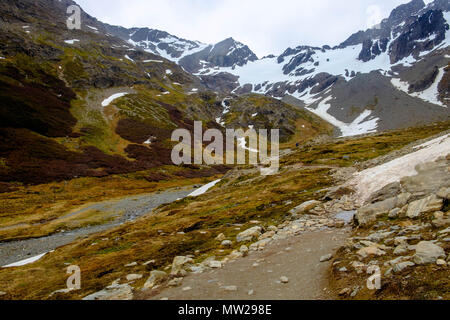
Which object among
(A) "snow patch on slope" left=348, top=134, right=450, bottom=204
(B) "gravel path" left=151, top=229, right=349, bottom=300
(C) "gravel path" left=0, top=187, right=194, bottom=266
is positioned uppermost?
(A) "snow patch on slope" left=348, top=134, right=450, bottom=204

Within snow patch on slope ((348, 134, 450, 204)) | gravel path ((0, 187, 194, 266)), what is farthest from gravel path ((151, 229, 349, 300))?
gravel path ((0, 187, 194, 266))

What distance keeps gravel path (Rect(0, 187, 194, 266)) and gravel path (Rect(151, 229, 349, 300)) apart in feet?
132

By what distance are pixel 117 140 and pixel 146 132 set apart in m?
19.8

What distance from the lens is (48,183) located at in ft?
289

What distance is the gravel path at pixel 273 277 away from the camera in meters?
11.3

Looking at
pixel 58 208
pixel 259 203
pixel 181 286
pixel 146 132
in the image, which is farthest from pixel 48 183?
pixel 181 286

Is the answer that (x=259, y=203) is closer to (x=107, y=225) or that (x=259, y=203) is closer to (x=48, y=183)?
(x=107, y=225)

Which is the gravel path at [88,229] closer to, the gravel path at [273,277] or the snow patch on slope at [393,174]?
the gravel path at [273,277]

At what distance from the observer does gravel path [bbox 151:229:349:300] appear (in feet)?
37.1

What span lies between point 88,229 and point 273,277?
52716 millimetres

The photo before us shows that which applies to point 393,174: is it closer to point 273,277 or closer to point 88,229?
point 273,277

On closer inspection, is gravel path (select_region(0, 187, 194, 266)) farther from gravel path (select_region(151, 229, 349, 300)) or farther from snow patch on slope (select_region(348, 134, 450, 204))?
snow patch on slope (select_region(348, 134, 450, 204))

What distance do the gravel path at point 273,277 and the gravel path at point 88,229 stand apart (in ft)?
132
